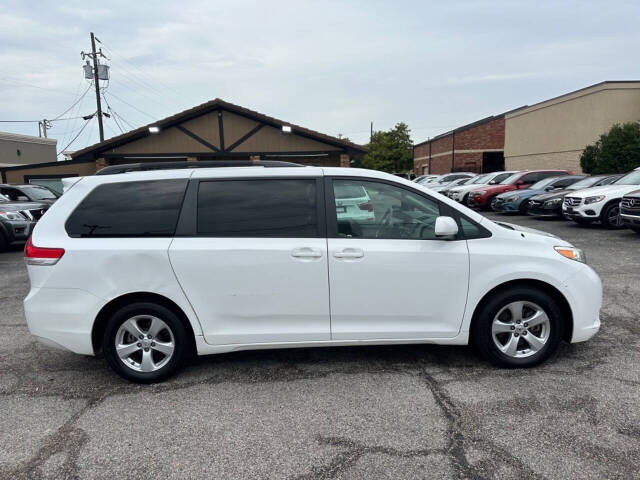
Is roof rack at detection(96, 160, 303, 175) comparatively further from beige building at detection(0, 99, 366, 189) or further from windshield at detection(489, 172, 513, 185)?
windshield at detection(489, 172, 513, 185)

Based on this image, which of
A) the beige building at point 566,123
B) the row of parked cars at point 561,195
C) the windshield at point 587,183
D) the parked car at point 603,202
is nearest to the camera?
the row of parked cars at point 561,195

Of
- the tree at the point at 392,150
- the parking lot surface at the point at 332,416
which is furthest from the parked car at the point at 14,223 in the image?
the tree at the point at 392,150

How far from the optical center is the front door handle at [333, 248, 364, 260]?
3.29 meters

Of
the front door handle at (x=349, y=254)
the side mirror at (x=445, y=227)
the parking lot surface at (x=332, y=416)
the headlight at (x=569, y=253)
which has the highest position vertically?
the side mirror at (x=445, y=227)

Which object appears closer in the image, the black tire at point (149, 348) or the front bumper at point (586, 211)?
the black tire at point (149, 348)

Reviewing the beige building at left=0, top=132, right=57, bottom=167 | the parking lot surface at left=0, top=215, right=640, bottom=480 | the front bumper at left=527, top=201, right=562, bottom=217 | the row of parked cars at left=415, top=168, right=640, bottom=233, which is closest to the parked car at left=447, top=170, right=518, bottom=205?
the row of parked cars at left=415, top=168, right=640, bottom=233

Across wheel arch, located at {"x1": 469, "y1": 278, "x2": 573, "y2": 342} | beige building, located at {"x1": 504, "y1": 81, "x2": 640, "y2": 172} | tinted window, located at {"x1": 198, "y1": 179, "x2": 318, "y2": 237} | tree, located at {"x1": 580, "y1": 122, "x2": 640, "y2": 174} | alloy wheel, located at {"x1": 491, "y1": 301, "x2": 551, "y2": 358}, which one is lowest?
alloy wheel, located at {"x1": 491, "y1": 301, "x2": 551, "y2": 358}

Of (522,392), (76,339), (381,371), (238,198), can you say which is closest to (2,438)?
(76,339)

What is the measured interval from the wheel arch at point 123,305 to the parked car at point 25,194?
9.61m

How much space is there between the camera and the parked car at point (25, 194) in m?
11.2

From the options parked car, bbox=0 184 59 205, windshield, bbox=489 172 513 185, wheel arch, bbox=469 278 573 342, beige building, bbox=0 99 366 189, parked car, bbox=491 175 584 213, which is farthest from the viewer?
windshield, bbox=489 172 513 185

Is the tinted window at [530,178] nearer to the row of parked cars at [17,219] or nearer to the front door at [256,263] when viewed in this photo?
the front door at [256,263]

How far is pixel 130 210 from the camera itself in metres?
3.38

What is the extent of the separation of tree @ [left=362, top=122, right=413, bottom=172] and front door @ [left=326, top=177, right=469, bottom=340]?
49769mm
